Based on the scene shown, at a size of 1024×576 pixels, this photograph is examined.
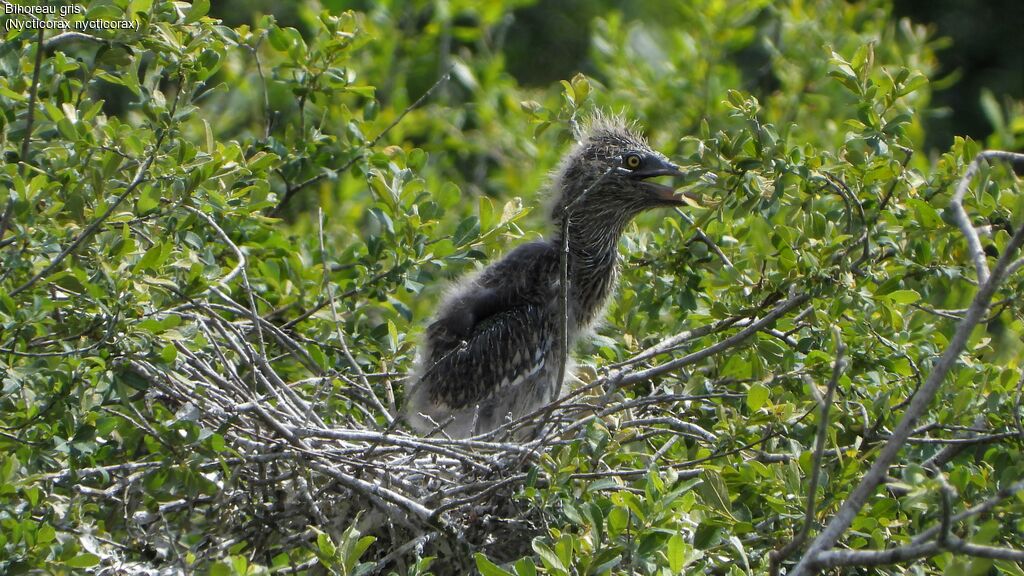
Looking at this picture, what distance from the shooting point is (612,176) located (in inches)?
174

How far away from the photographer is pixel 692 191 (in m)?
3.67

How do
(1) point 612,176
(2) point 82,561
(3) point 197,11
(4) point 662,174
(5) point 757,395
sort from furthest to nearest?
(1) point 612,176, (4) point 662,174, (3) point 197,11, (5) point 757,395, (2) point 82,561

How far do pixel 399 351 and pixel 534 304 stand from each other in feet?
1.81

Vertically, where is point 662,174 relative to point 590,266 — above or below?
above

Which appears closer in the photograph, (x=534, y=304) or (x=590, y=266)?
(x=534, y=304)

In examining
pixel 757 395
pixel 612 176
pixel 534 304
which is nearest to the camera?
pixel 757 395

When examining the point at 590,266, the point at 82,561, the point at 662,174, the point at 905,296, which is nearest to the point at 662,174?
the point at 662,174

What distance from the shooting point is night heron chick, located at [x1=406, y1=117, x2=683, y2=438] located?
13.2 feet

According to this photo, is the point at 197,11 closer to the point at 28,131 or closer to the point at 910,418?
the point at 28,131

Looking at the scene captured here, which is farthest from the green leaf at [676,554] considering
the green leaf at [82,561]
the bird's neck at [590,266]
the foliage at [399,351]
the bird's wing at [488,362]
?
the bird's neck at [590,266]

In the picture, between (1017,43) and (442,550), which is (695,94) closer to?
(442,550)

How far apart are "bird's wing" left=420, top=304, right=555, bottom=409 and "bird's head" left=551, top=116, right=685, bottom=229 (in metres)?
0.59

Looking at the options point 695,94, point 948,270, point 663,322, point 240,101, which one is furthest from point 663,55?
point 948,270

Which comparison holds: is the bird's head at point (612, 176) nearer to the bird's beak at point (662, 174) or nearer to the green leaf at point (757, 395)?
the bird's beak at point (662, 174)
